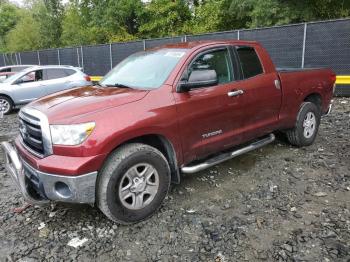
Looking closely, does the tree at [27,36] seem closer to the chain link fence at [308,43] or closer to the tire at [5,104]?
the chain link fence at [308,43]

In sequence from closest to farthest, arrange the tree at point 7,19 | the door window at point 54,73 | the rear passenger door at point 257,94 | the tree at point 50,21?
the rear passenger door at point 257,94
the door window at point 54,73
the tree at point 50,21
the tree at point 7,19

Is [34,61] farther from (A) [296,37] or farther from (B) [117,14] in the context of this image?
(A) [296,37]

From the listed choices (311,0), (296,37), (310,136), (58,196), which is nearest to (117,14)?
(311,0)

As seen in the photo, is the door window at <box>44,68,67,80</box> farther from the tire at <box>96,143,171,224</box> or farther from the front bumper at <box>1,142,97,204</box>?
the tire at <box>96,143,171,224</box>

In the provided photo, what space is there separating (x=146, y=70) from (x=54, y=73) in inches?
321

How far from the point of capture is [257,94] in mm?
4832

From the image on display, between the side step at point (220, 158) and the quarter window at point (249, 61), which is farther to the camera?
the quarter window at point (249, 61)

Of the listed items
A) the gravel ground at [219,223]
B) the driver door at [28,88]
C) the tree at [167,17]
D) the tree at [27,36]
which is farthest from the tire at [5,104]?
the tree at [27,36]

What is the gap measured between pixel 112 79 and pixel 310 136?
3.54 m

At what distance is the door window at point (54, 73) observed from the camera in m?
11.5

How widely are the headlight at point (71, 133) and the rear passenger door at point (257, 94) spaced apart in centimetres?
220

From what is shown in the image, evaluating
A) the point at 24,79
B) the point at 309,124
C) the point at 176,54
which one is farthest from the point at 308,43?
the point at 24,79

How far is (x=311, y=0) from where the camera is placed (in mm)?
19250

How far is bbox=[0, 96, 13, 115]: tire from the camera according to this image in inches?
435
